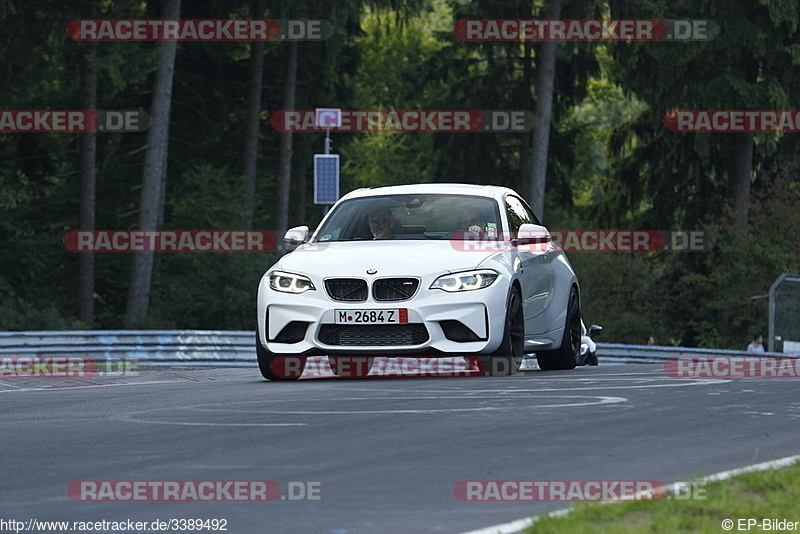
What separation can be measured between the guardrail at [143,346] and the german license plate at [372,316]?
21.6 feet

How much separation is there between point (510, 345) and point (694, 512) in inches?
279

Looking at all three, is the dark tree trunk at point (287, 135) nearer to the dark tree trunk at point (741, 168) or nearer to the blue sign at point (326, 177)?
the dark tree trunk at point (741, 168)

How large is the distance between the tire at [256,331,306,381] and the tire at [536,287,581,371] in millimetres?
3087

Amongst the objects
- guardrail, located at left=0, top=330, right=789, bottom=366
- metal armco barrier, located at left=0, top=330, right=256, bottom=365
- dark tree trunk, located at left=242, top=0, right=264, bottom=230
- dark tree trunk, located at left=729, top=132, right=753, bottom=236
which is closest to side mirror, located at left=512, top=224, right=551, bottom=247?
guardrail, located at left=0, top=330, right=789, bottom=366

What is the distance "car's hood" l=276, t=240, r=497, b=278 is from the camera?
1295cm

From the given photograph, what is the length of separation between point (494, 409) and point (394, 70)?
64337mm

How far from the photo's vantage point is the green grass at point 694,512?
5.98 metres

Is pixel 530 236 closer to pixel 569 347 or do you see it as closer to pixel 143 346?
pixel 569 347

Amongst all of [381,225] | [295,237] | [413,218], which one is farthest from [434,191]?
[295,237]

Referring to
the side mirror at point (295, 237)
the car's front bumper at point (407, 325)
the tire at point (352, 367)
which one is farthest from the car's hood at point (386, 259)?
the tire at point (352, 367)

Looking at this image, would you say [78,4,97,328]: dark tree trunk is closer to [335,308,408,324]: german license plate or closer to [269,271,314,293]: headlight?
[269,271,314,293]: headlight

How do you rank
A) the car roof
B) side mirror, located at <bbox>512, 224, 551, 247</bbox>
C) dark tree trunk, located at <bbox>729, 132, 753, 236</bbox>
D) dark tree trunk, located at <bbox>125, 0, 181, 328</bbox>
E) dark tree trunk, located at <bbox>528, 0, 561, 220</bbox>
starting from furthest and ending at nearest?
dark tree trunk, located at <bbox>729, 132, 753, 236</bbox>
dark tree trunk, located at <bbox>528, 0, 561, 220</bbox>
dark tree trunk, located at <bbox>125, 0, 181, 328</bbox>
the car roof
side mirror, located at <bbox>512, 224, 551, 247</bbox>

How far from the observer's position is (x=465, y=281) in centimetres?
1302

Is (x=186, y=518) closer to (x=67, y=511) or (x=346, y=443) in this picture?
(x=67, y=511)
